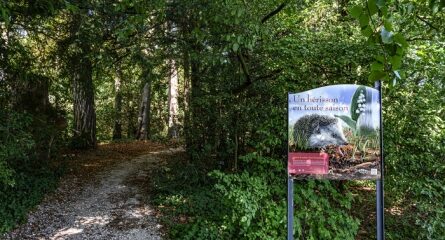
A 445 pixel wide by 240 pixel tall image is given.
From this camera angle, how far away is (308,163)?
4.00 meters

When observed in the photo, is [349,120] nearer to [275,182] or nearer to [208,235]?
[275,182]

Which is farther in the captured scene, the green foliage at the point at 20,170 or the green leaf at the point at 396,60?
the green foliage at the point at 20,170

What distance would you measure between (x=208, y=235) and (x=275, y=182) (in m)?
1.17

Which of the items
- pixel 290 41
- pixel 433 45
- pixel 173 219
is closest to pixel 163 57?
pixel 290 41

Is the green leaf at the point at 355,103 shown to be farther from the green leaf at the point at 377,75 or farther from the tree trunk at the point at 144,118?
the tree trunk at the point at 144,118

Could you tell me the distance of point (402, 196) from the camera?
506cm

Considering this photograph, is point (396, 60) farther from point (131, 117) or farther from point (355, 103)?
point (131, 117)

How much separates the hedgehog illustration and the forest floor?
2572 millimetres

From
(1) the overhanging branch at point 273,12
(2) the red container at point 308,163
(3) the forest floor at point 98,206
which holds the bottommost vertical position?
(3) the forest floor at point 98,206

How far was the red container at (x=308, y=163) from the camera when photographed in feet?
13.0

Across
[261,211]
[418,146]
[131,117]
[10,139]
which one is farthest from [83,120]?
[418,146]

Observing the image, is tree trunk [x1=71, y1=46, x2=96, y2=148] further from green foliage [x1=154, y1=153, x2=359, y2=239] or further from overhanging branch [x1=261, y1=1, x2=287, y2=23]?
overhanging branch [x1=261, y1=1, x2=287, y2=23]

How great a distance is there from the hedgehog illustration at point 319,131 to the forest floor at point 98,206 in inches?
101

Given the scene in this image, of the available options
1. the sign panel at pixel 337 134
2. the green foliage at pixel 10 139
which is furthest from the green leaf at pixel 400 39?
the green foliage at pixel 10 139
